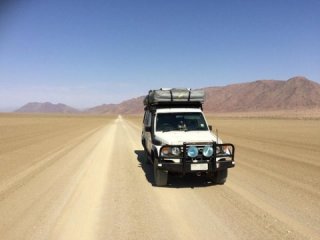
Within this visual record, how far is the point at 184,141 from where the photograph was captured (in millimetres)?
9133

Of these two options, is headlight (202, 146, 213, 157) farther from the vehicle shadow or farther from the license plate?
the vehicle shadow

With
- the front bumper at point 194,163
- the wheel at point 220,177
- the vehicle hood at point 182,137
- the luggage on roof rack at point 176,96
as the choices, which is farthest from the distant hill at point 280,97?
the front bumper at point 194,163

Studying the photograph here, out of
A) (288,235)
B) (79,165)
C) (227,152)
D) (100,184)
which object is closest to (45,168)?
(79,165)

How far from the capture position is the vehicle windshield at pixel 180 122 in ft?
35.2

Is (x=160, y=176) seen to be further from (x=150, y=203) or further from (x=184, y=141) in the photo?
(x=150, y=203)

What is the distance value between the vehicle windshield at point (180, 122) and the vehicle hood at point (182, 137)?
0.42 metres

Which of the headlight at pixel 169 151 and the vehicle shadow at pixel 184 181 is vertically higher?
the headlight at pixel 169 151

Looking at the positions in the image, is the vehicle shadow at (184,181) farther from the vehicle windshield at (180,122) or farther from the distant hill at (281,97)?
the distant hill at (281,97)

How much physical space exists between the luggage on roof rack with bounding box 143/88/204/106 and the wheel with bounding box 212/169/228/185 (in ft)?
9.31

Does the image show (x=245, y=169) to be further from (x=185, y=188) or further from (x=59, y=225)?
(x=59, y=225)

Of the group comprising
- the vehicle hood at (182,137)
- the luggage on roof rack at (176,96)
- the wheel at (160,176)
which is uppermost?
the luggage on roof rack at (176,96)

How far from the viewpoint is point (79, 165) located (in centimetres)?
1265

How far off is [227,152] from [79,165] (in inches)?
A: 224

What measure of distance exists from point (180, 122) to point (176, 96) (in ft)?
2.94
